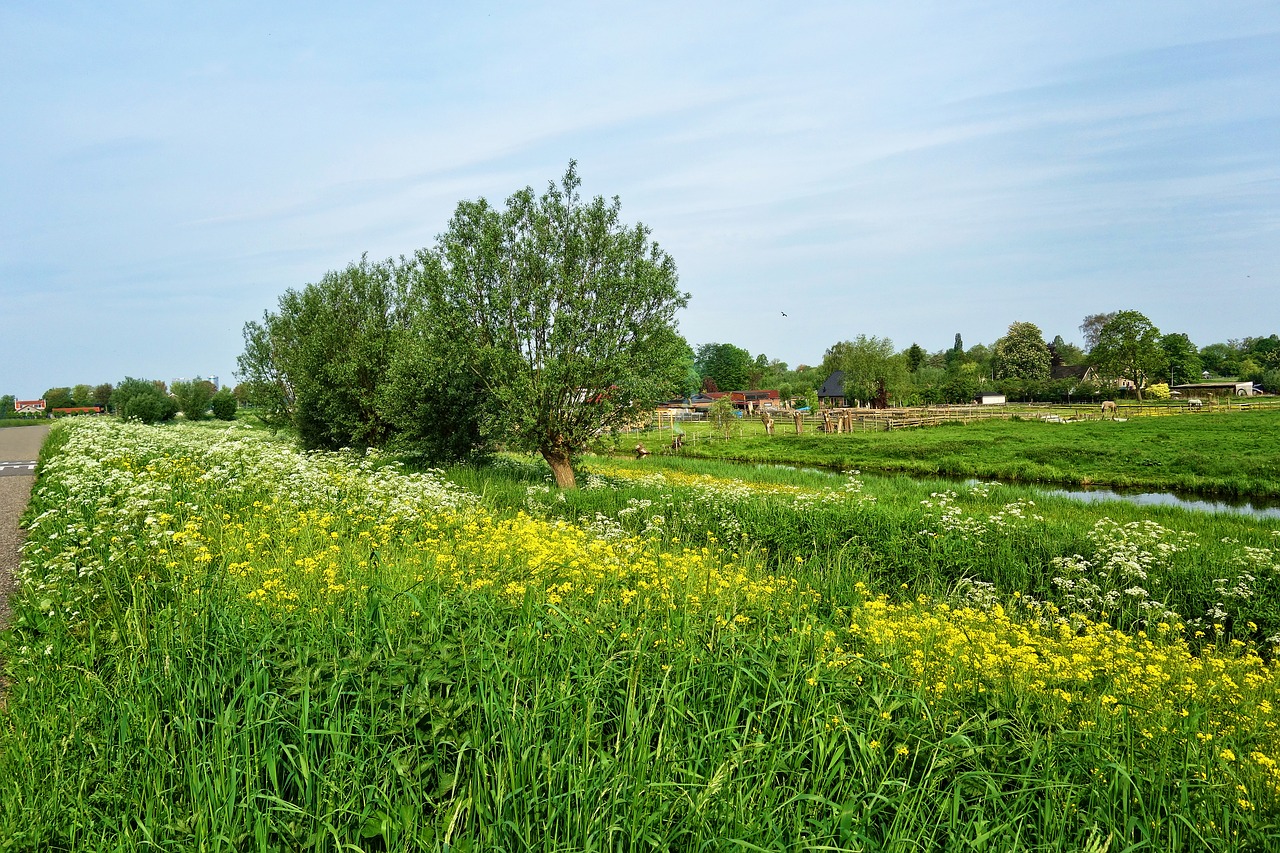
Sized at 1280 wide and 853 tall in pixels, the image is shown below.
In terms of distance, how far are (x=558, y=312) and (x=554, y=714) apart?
15.5 meters

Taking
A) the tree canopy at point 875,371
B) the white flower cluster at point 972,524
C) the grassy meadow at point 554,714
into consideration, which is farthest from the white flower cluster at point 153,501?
the tree canopy at point 875,371

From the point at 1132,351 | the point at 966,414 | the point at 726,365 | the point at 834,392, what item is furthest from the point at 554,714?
the point at 726,365

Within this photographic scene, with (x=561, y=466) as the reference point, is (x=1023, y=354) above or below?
above

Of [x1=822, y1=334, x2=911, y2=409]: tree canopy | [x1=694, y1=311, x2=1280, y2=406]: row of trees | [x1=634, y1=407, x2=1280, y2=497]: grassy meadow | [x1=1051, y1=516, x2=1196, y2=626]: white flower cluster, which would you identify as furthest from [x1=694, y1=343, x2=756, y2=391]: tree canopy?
[x1=1051, y1=516, x2=1196, y2=626]: white flower cluster

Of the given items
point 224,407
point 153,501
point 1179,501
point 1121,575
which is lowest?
point 1179,501

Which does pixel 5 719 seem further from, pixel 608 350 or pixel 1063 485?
pixel 1063 485

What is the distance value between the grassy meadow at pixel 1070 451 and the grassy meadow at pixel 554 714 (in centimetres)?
2225

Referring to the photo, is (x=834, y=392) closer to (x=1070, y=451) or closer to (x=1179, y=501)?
(x=1070, y=451)

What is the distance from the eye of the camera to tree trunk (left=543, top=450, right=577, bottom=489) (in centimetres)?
1917

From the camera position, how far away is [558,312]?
18.5m

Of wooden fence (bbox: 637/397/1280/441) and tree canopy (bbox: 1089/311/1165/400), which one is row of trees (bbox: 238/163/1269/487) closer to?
wooden fence (bbox: 637/397/1280/441)

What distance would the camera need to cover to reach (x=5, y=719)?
4.29m

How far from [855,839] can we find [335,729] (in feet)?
8.41

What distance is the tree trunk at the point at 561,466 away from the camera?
19.2 m
